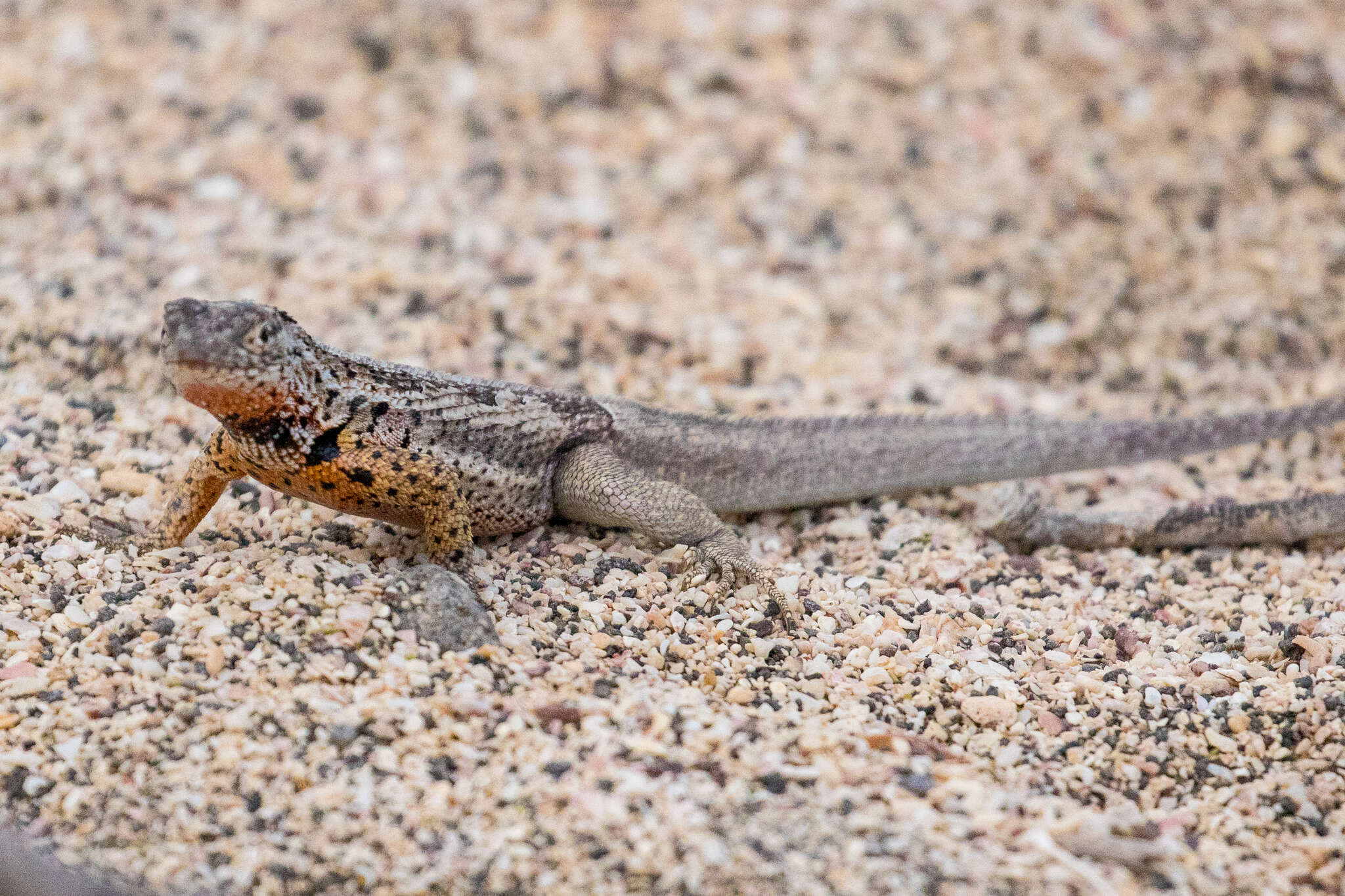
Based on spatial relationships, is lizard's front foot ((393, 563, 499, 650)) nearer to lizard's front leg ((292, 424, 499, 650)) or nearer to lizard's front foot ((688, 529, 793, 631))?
lizard's front leg ((292, 424, 499, 650))

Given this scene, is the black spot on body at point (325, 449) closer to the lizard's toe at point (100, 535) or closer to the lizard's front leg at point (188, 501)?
the lizard's front leg at point (188, 501)

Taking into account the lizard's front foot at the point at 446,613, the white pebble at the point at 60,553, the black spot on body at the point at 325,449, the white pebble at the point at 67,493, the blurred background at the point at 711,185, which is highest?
the blurred background at the point at 711,185

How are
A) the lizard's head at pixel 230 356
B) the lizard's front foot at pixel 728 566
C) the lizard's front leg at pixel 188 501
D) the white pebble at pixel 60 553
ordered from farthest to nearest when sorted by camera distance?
1. the lizard's front foot at pixel 728 566
2. the lizard's front leg at pixel 188 501
3. the white pebble at pixel 60 553
4. the lizard's head at pixel 230 356

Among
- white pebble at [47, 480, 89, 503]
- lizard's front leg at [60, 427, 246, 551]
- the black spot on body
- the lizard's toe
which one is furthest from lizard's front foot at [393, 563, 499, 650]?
white pebble at [47, 480, 89, 503]

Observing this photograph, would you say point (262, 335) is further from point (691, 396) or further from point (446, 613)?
point (691, 396)

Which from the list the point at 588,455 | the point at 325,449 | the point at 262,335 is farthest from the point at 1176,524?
the point at 262,335

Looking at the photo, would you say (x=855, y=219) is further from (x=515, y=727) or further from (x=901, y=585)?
(x=515, y=727)

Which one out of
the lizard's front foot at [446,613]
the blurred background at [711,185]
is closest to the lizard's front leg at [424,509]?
the lizard's front foot at [446,613]

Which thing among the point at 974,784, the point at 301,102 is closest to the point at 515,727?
the point at 974,784
